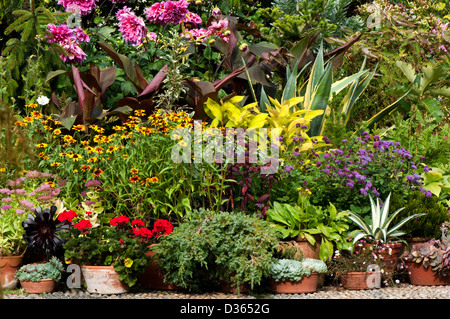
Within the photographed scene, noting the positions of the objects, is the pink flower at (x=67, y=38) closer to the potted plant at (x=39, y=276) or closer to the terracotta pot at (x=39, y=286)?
the potted plant at (x=39, y=276)

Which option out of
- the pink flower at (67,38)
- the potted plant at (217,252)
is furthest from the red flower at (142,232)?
→ the pink flower at (67,38)

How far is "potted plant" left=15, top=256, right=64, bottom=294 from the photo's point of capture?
3.47 m

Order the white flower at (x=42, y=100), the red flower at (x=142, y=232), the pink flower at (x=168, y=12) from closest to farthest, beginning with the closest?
the red flower at (x=142, y=232), the white flower at (x=42, y=100), the pink flower at (x=168, y=12)

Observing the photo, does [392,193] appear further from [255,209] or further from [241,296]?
[241,296]

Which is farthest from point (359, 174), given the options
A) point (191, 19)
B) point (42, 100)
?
point (42, 100)

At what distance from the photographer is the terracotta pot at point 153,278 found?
360 centimetres

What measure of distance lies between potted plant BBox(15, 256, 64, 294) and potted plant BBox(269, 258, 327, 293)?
145 cm

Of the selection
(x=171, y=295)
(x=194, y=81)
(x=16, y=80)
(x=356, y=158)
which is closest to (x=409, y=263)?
(x=356, y=158)

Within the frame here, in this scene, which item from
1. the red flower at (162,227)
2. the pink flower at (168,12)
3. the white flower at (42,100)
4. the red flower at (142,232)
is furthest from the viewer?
the pink flower at (168,12)

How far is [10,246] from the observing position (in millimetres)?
3730

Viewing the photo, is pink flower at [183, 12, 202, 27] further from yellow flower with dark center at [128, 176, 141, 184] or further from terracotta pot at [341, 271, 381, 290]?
terracotta pot at [341, 271, 381, 290]

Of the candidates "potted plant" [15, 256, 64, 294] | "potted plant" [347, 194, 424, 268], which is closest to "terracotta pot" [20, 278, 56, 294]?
"potted plant" [15, 256, 64, 294]

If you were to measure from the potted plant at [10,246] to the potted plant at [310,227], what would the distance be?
181cm

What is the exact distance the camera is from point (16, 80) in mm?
5277
